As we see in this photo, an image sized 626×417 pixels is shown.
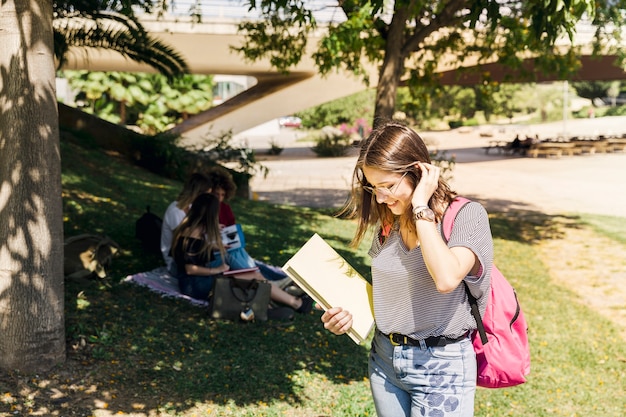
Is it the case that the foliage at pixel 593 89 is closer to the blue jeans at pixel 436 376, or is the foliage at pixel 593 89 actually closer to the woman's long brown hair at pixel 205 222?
the woman's long brown hair at pixel 205 222

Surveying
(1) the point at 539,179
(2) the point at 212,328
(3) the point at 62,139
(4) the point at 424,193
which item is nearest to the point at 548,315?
(2) the point at 212,328

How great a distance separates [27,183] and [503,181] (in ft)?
62.2

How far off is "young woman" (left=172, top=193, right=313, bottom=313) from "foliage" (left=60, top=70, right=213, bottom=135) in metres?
30.0

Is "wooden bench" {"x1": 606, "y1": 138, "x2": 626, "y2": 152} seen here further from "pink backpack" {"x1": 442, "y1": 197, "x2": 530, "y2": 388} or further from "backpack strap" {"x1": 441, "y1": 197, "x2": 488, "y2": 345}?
"backpack strap" {"x1": 441, "y1": 197, "x2": 488, "y2": 345}

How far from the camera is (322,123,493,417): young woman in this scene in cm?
241

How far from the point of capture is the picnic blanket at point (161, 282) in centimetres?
645

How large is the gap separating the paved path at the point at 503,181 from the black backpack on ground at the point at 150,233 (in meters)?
5.00

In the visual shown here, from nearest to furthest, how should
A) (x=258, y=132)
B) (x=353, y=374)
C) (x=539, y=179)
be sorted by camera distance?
(x=353, y=374)
(x=539, y=179)
(x=258, y=132)

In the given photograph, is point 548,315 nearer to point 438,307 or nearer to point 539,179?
point 438,307

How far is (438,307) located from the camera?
2512 mm

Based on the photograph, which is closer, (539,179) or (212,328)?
(212,328)

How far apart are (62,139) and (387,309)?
1208cm

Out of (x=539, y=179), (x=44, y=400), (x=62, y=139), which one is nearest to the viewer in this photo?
(x=44, y=400)

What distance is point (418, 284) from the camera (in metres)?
2.53
